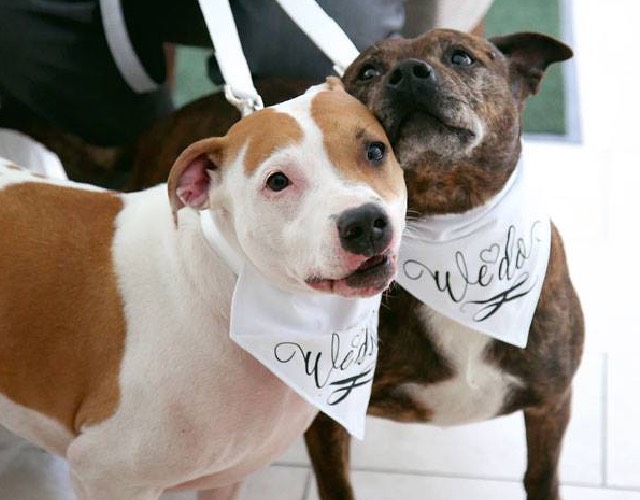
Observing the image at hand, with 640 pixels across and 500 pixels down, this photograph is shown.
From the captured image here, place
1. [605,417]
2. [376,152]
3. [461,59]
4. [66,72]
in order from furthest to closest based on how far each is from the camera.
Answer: [605,417], [66,72], [461,59], [376,152]

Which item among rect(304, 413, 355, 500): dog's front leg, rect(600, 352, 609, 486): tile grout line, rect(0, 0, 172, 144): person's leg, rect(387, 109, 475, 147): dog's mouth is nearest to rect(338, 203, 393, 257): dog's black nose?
rect(387, 109, 475, 147): dog's mouth

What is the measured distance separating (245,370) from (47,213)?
0.36m

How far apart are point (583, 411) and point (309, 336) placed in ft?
3.40

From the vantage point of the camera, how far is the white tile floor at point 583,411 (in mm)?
2279

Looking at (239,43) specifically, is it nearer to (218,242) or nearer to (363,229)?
(218,242)

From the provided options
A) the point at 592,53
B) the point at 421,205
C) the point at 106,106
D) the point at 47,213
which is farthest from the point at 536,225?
the point at 592,53

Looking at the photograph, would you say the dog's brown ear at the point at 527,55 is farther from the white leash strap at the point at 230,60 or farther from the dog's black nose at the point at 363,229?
the dog's black nose at the point at 363,229

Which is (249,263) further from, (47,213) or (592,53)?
(592,53)

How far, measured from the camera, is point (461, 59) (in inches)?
66.3

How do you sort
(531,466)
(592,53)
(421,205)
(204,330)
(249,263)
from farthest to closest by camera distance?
(592,53) < (531,466) < (421,205) < (204,330) < (249,263)

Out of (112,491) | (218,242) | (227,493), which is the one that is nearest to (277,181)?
(218,242)

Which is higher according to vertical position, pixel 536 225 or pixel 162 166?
pixel 536 225

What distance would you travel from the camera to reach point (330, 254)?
1353 mm

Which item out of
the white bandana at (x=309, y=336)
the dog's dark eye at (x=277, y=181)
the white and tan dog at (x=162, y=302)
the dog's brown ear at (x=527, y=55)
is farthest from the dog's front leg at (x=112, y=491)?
the dog's brown ear at (x=527, y=55)
